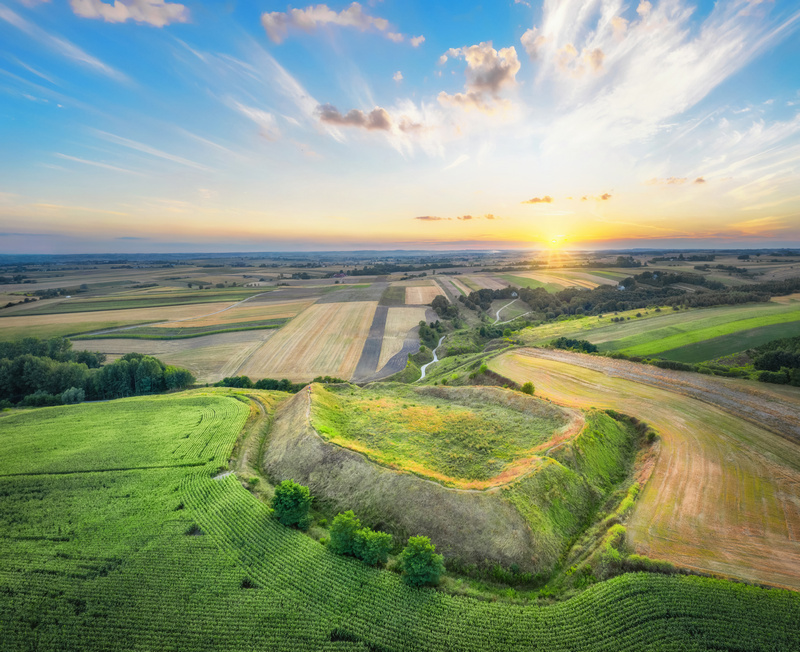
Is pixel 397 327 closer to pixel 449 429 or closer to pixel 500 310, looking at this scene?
pixel 500 310

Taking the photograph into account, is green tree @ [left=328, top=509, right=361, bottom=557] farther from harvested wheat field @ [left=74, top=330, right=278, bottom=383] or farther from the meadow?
harvested wheat field @ [left=74, top=330, right=278, bottom=383]

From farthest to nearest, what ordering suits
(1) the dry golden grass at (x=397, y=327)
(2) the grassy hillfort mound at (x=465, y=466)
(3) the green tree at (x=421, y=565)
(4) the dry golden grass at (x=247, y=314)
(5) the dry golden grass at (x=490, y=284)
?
1. (5) the dry golden grass at (x=490, y=284)
2. (4) the dry golden grass at (x=247, y=314)
3. (1) the dry golden grass at (x=397, y=327)
4. (2) the grassy hillfort mound at (x=465, y=466)
5. (3) the green tree at (x=421, y=565)

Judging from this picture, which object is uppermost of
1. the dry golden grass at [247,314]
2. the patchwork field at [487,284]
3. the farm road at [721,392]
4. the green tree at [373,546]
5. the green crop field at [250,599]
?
the patchwork field at [487,284]

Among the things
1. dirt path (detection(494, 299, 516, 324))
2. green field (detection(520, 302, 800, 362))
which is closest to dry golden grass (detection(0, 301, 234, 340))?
dirt path (detection(494, 299, 516, 324))

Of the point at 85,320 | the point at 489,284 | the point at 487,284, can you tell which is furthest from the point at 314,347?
the point at 489,284

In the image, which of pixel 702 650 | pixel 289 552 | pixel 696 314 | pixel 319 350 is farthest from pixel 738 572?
pixel 696 314

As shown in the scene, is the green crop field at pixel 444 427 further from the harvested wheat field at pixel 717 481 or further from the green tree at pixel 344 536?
the harvested wheat field at pixel 717 481

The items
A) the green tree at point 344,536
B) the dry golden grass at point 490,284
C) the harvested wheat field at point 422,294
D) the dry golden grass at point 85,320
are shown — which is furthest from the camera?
the dry golden grass at point 490,284

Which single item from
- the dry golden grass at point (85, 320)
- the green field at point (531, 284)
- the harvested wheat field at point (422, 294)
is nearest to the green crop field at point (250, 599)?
the dry golden grass at point (85, 320)
